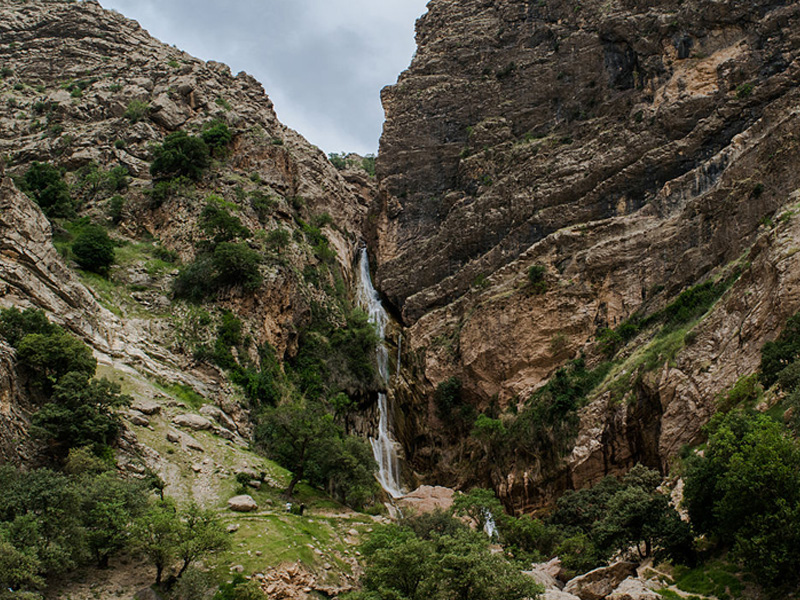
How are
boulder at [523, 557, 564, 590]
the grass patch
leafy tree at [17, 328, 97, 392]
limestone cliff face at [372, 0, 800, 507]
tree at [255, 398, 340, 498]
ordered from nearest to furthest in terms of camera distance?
1. the grass patch
2. boulder at [523, 557, 564, 590]
3. leafy tree at [17, 328, 97, 392]
4. tree at [255, 398, 340, 498]
5. limestone cliff face at [372, 0, 800, 507]

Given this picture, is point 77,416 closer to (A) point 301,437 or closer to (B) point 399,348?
(A) point 301,437

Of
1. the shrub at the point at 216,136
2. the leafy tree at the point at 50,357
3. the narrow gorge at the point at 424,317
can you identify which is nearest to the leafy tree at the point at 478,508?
the narrow gorge at the point at 424,317

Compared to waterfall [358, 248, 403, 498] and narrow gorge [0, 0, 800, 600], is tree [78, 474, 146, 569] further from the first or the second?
waterfall [358, 248, 403, 498]

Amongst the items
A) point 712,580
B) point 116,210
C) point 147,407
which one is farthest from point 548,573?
point 116,210

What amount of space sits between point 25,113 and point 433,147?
158 ft

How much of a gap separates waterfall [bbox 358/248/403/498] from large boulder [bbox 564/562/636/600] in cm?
2042

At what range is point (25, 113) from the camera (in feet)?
227

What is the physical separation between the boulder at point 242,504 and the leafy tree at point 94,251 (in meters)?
27.1

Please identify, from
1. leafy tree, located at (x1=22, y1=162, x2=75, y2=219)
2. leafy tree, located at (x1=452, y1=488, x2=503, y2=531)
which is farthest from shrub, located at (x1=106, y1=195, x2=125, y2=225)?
leafy tree, located at (x1=452, y1=488, x2=503, y2=531)

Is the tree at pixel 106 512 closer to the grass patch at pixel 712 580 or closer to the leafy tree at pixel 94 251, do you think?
the grass patch at pixel 712 580

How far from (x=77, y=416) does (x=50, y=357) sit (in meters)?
3.77

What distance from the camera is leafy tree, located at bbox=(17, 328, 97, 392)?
29.4 meters

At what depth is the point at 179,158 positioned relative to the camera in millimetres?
60938

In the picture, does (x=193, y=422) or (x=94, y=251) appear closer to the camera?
(x=193, y=422)
